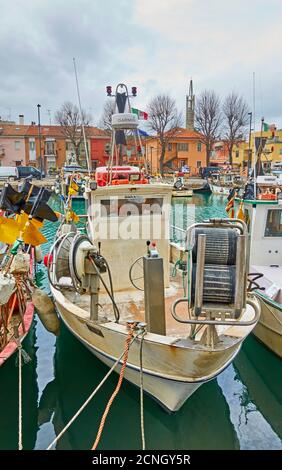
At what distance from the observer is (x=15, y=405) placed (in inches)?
256

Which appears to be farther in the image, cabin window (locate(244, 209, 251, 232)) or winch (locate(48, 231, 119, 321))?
cabin window (locate(244, 209, 251, 232))

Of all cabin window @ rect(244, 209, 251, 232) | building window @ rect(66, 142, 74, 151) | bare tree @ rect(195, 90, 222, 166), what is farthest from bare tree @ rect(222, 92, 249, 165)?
cabin window @ rect(244, 209, 251, 232)

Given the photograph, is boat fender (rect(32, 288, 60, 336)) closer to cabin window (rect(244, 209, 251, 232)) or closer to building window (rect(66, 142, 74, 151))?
cabin window (rect(244, 209, 251, 232))

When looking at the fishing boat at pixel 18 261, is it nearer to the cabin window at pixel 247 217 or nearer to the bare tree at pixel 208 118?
the cabin window at pixel 247 217

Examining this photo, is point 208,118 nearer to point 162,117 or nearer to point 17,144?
point 162,117

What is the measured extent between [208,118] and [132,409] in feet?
186

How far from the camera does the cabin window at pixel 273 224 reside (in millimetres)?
9445

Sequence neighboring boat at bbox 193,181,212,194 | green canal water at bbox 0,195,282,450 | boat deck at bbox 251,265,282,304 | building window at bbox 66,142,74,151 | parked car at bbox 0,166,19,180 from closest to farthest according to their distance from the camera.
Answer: green canal water at bbox 0,195,282,450
boat deck at bbox 251,265,282,304
parked car at bbox 0,166,19,180
neighboring boat at bbox 193,181,212,194
building window at bbox 66,142,74,151

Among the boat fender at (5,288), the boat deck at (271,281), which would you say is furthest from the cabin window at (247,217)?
the boat fender at (5,288)

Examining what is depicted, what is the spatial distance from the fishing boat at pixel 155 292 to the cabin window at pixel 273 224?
2.20 meters

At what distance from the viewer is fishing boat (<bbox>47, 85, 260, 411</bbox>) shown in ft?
14.5

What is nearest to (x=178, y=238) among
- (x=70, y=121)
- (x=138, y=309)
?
(x=138, y=309)

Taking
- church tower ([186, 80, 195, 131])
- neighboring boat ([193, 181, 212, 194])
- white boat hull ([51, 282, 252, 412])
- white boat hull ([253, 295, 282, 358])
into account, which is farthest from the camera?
church tower ([186, 80, 195, 131])

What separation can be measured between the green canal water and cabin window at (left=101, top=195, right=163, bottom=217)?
2.99 meters
